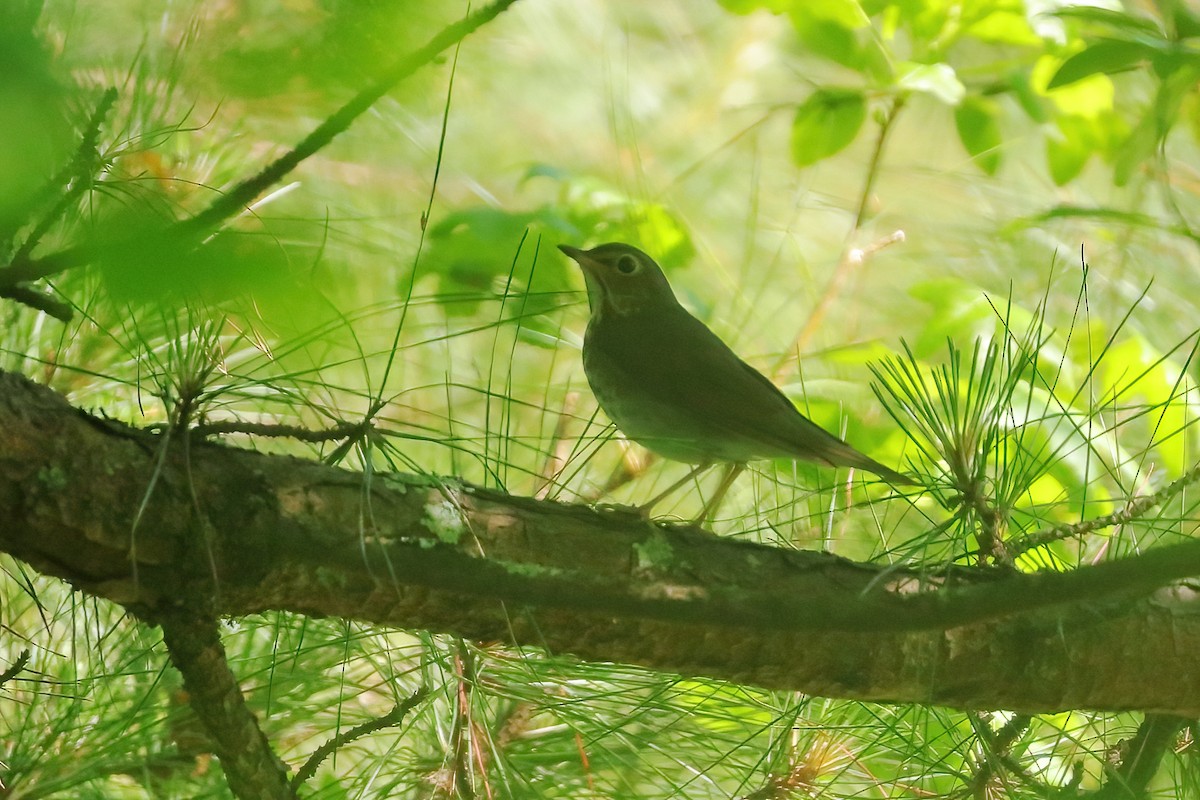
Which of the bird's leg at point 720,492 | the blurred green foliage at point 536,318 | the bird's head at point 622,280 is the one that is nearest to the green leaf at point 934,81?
the blurred green foliage at point 536,318

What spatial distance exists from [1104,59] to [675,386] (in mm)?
1315

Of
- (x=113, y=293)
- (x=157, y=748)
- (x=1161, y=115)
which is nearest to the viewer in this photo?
(x=113, y=293)

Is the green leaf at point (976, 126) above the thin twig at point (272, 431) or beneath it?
above

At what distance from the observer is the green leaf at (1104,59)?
1367 mm

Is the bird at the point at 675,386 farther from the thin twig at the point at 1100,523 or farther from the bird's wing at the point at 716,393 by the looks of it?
the thin twig at the point at 1100,523

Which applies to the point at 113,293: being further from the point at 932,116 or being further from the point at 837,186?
the point at 932,116

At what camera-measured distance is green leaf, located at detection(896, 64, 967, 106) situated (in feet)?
9.18

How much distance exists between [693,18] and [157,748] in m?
5.01

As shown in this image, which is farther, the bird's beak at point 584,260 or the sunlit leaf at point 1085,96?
the sunlit leaf at point 1085,96

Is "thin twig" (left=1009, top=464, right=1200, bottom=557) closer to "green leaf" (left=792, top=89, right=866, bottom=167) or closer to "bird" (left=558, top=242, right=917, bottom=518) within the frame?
"bird" (left=558, top=242, right=917, bottom=518)

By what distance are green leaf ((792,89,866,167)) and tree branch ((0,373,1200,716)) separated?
1.74m

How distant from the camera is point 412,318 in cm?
336

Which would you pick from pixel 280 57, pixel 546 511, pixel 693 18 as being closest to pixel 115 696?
pixel 546 511

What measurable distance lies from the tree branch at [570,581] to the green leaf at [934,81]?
146cm
